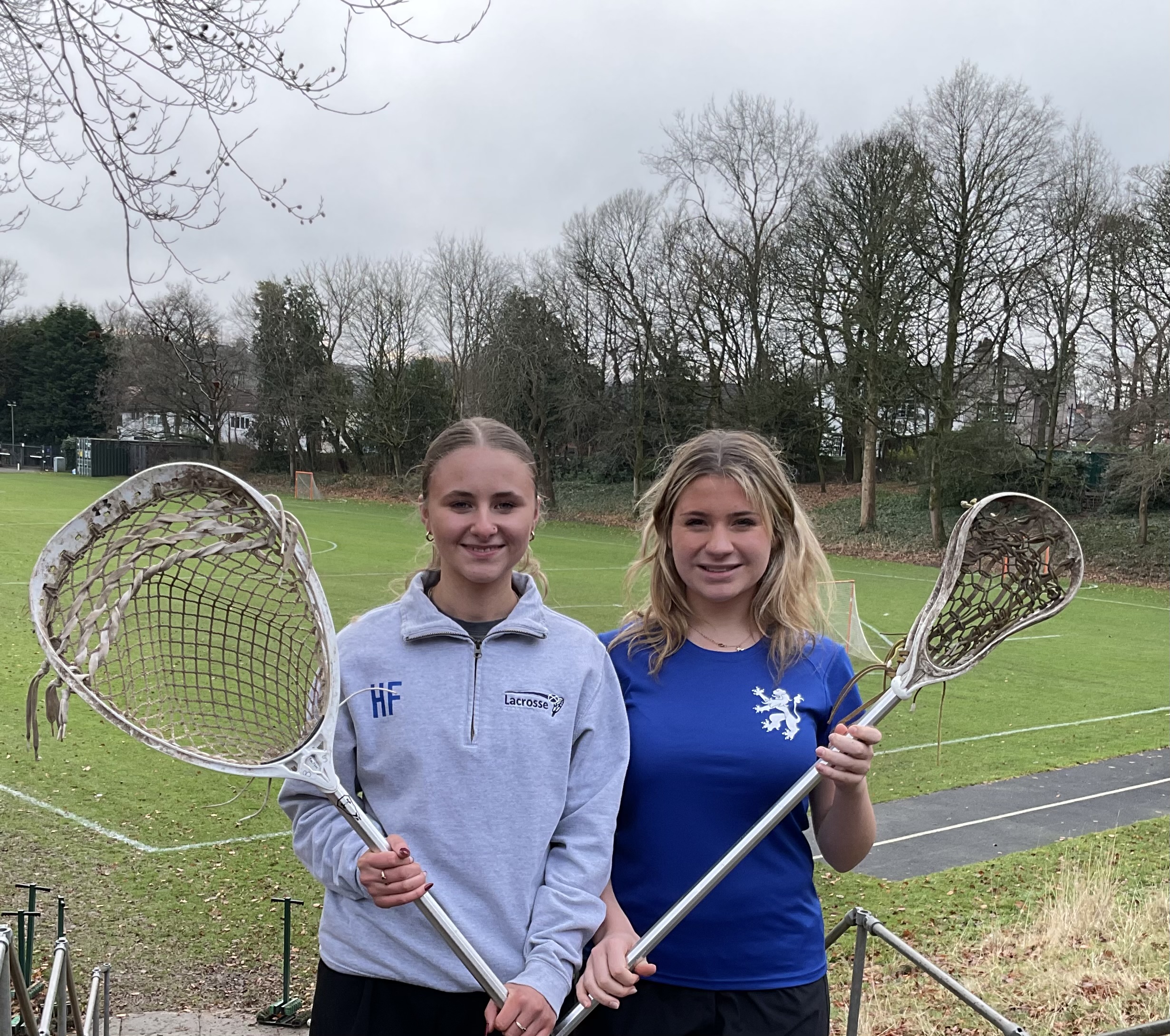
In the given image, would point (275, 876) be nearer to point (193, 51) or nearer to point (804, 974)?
point (193, 51)

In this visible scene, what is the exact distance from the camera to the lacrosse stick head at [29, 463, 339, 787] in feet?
7.07

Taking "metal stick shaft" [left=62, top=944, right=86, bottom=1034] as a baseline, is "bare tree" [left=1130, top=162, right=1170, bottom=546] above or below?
above

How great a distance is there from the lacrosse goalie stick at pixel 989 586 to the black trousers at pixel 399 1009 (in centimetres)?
117

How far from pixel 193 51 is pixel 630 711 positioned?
3.34 meters

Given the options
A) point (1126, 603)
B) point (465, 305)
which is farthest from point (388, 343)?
point (1126, 603)

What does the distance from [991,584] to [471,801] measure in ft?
5.04

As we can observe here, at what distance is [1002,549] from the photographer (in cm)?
295

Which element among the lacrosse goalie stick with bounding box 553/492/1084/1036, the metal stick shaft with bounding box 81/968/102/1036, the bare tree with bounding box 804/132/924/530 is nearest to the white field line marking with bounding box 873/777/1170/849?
the lacrosse goalie stick with bounding box 553/492/1084/1036

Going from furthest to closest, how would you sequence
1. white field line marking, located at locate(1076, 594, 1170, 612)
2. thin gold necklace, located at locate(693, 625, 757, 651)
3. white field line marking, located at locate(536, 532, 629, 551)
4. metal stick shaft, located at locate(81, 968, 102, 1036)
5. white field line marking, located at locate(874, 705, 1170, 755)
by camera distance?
1. white field line marking, located at locate(536, 532, 629, 551)
2. white field line marking, located at locate(1076, 594, 1170, 612)
3. white field line marking, located at locate(874, 705, 1170, 755)
4. metal stick shaft, located at locate(81, 968, 102, 1036)
5. thin gold necklace, located at locate(693, 625, 757, 651)

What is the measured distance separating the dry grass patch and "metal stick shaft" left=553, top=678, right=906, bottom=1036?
2798 mm

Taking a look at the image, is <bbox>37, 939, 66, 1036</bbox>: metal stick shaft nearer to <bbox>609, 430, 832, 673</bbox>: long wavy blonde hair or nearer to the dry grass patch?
<bbox>609, 430, 832, 673</bbox>: long wavy blonde hair

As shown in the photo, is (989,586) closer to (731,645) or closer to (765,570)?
(765,570)

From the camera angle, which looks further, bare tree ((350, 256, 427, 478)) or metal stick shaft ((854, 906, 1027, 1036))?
bare tree ((350, 256, 427, 478))

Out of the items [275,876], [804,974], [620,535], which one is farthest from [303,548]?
[620,535]
